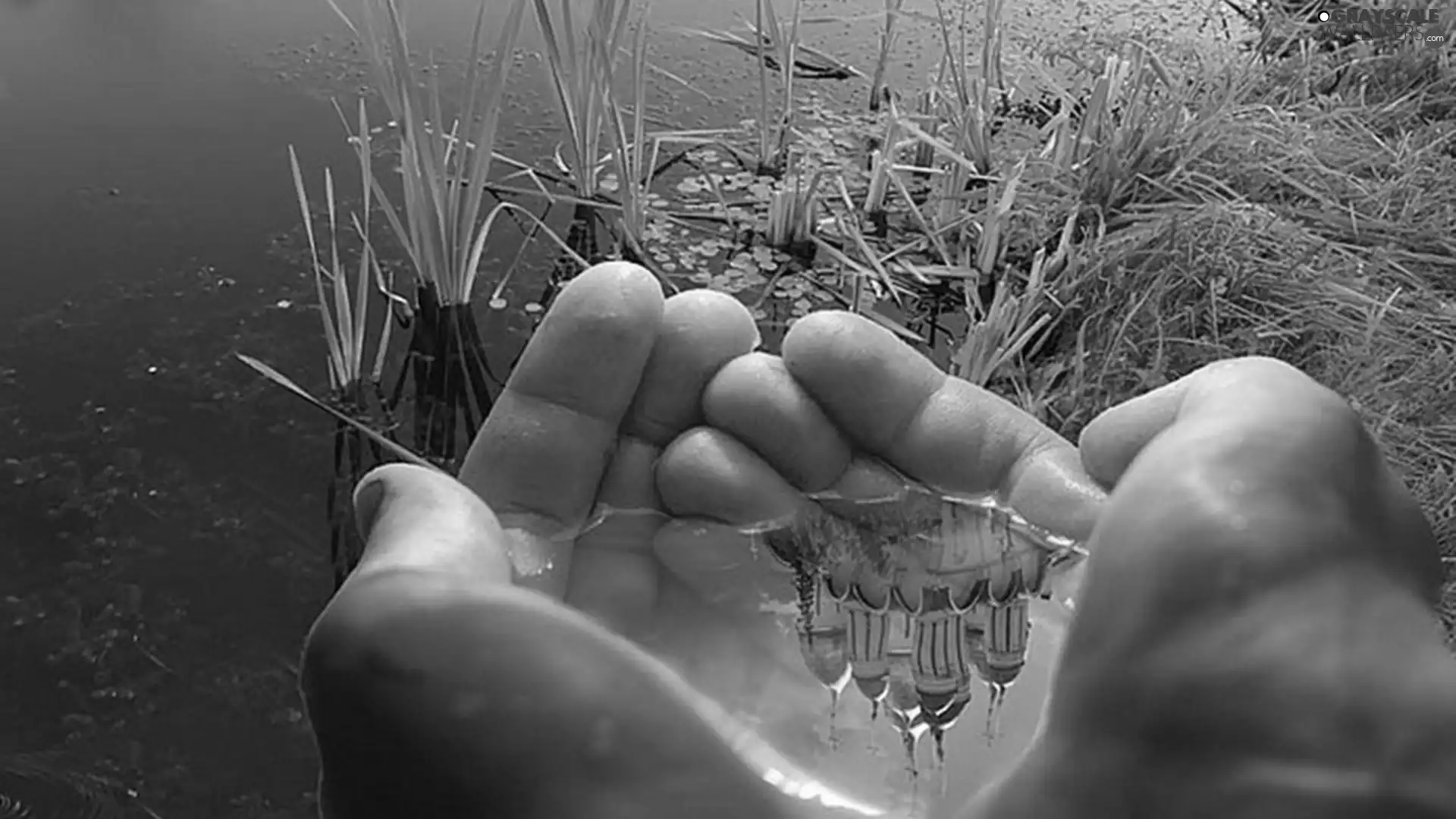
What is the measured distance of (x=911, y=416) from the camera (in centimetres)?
66

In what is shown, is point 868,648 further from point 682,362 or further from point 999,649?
point 682,362

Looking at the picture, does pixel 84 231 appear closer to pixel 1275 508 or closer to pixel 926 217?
pixel 926 217

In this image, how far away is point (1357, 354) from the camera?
46.2 inches

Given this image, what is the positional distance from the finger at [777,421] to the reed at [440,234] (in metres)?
0.41

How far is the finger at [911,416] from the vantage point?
2.16ft

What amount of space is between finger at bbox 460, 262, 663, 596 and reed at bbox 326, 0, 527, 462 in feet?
1.31

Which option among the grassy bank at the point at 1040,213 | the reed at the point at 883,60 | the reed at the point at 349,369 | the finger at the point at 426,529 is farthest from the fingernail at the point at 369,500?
the reed at the point at 883,60

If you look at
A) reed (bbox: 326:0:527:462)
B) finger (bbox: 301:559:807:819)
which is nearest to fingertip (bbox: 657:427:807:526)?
finger (bbox: 301:559:807:819)

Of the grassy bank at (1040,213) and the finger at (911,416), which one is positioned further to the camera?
the grassy bank at (1040,213)

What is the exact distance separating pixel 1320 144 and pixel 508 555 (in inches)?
50.2

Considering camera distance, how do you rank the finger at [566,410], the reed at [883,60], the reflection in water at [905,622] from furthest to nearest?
1. the reed at [883,60]
2. the finger at [566,410]
3. the reflection in water at [905,622]

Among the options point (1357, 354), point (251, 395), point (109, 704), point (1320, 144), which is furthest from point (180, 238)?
point (1320, 144)

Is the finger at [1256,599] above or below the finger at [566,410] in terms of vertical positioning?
above

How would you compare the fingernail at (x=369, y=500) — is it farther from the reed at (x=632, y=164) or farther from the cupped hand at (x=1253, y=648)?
the reed at (x=632, y=164)
